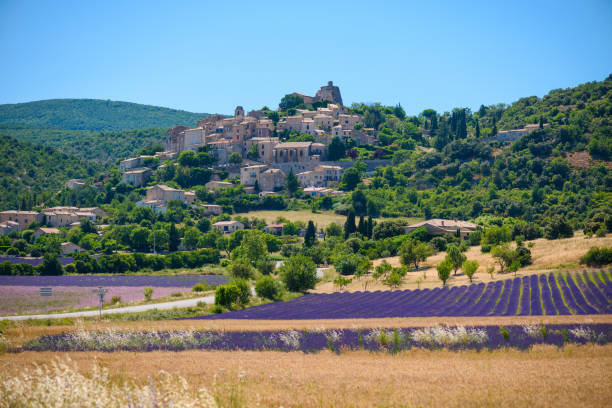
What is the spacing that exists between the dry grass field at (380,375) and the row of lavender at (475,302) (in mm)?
8463

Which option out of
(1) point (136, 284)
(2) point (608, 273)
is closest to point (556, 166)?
(2) point (608, 273)

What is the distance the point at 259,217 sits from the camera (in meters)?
87.9

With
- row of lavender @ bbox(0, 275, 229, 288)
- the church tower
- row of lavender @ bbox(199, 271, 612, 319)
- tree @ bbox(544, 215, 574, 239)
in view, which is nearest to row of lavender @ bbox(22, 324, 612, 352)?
row of lavender @ bbox(199, 271, 612, 319)

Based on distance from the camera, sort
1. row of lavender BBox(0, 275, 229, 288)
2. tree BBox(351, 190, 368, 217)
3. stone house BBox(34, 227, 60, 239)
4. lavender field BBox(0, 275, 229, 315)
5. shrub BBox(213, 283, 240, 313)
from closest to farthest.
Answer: shrub BBox(213, 283, 240, 313) → lavender field BBox(0, 275, 229, 315) → row of lavender BBox(0, 275, 229, 288) → stone house BBox(34, 227, 60, 239) → tree BBox(351, 190, 368, 217)

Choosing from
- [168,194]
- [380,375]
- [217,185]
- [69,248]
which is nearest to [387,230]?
[217,185]

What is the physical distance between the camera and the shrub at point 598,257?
36.0 metres

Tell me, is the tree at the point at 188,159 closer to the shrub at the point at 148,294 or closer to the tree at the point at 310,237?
the tree at the point at 310,237

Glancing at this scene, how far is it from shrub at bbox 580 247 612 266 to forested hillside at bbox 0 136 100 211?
317 ft

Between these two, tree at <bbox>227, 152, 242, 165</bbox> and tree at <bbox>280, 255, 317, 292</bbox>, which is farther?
tree at <bbox>227, 152, 242, 165</bbox>

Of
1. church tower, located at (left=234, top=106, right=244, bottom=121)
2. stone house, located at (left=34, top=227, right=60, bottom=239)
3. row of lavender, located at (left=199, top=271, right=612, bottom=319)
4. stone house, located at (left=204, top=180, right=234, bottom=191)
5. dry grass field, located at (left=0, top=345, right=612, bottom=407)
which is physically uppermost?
church tower, located at (left=234, top=106, right=244, bottom=121)

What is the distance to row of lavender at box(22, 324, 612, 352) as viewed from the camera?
15.5 m

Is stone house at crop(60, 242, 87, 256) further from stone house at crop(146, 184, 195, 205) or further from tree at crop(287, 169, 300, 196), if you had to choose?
tree at crop(287, 169, 300, 196)

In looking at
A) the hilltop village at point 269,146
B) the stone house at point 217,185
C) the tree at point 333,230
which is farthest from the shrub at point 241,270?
the stone house at point 217,185

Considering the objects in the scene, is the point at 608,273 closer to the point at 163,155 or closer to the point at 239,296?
the point at 239,296
